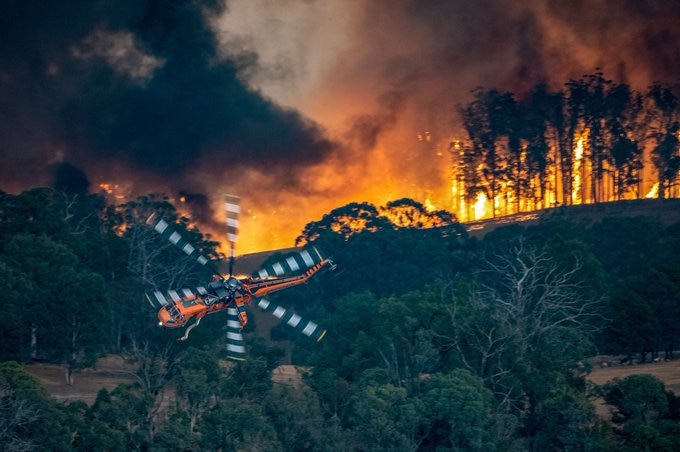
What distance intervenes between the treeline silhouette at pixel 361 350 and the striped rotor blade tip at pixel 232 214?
13.4 m

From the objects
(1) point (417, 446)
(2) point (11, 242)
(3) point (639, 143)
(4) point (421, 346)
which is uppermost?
(3) point (639, 143)

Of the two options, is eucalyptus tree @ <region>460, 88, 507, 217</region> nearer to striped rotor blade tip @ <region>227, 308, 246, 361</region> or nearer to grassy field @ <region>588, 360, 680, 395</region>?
grassy field @ <region>588, 360, 680, 395</region>

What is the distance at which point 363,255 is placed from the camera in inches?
5108

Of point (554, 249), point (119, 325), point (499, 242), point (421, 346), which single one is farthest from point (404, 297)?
point (499, 242)

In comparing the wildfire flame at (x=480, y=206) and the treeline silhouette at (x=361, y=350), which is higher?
the wildfire flame at (x=480, y=206)

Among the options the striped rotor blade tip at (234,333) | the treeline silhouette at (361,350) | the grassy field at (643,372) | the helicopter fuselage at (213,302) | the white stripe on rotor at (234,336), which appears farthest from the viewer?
the grassy field at (643,372)

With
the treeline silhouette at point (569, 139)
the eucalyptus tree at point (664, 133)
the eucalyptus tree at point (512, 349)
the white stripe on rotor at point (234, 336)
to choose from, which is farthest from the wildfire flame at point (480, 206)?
the white stripe on rotor at point (234, 336)

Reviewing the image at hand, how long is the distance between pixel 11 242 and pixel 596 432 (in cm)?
5226

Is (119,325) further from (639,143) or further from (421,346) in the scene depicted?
(639,143)

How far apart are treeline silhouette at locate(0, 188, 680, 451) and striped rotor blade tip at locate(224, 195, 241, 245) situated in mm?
13365

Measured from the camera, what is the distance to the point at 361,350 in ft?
289

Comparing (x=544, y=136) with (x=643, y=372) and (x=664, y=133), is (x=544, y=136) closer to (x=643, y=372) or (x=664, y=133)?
(x=664, y=133)

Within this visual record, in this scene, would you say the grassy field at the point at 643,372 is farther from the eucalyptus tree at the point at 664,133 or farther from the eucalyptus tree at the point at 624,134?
the eucalyptus tree at the point at 664,133

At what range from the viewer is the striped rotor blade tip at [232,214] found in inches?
2384
